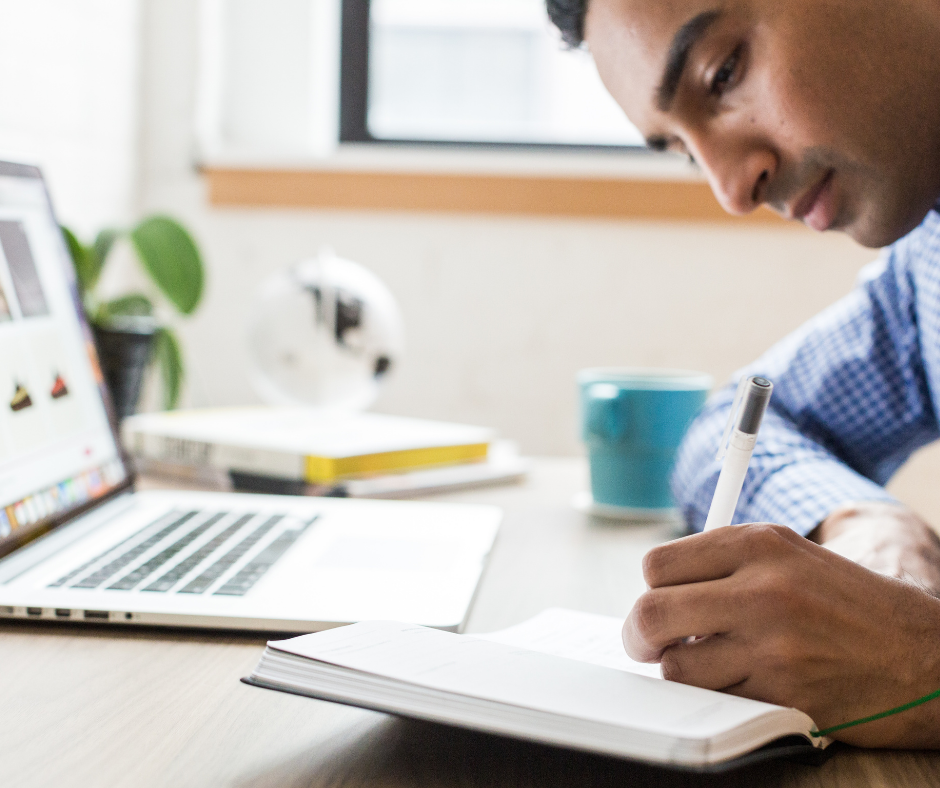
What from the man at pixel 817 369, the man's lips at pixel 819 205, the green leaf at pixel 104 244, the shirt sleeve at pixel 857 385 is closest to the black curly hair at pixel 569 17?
the man at pixel 817 369

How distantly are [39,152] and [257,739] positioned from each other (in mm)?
1102

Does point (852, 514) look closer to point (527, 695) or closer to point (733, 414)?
point (733, 414)

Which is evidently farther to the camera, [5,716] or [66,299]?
[66,299]

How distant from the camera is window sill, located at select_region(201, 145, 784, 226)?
A: 158 centimetres

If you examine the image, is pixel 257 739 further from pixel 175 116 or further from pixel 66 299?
pixel 175 116

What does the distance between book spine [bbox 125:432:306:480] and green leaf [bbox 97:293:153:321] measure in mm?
174

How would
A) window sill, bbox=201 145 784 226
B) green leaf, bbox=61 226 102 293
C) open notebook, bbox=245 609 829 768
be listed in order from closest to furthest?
open notebook, bbox=245 609 829 768, green leaf, bbox=61 226 102 293, window sill, bbox=201 145 784 226

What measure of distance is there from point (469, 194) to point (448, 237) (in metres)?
0.08

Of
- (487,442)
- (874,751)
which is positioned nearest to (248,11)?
(487,442)

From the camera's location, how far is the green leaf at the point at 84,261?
41.6 inches

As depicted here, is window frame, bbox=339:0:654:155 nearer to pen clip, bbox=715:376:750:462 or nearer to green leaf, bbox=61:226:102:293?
green leaf, bbox=61:226:102:293

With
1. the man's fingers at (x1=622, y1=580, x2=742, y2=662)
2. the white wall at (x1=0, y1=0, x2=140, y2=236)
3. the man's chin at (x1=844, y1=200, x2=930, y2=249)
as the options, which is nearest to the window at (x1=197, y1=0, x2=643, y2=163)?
the white wall at (x1=0, y1=0, x2=140, y2=236)

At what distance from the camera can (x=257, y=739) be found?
41 centimetres

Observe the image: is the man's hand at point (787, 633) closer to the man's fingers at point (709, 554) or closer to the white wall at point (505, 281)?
the man's fingers at point (709, 554)
